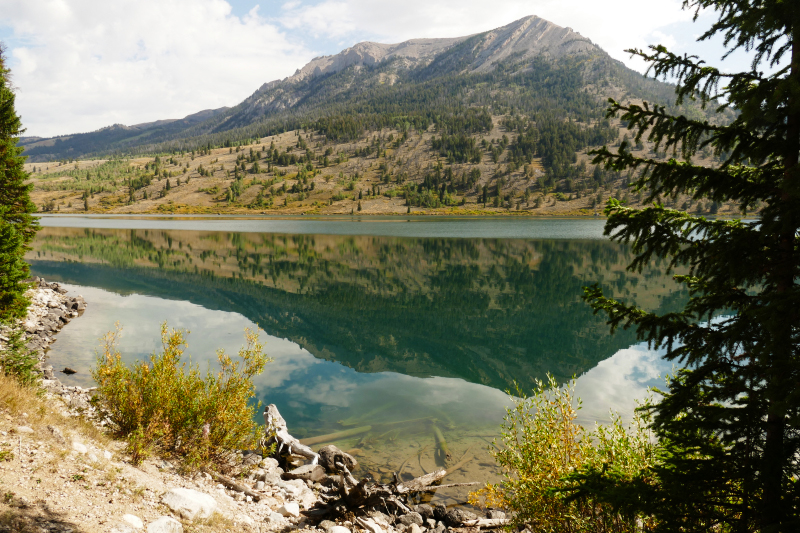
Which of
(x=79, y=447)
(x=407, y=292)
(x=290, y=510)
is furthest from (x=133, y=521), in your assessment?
(x=407, y=292)

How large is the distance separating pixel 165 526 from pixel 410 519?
455cm

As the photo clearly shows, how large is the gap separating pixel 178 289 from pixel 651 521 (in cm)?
3771

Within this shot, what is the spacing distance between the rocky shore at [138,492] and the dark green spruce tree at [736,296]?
16.5 feet

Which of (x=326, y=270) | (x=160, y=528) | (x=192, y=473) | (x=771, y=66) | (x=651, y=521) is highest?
(x=771, y=66)

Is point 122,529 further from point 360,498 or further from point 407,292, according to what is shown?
point 407,292

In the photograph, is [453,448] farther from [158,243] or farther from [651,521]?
[158,243]

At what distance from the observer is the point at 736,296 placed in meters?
4.29

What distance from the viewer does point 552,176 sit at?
189m

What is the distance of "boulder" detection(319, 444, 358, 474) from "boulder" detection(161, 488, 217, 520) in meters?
4.14

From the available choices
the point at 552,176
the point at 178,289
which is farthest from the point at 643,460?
the point at 552,176

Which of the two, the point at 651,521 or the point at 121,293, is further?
the point at 121,293

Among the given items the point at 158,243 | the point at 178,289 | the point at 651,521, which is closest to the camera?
the point at 651,521

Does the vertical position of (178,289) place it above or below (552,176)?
below

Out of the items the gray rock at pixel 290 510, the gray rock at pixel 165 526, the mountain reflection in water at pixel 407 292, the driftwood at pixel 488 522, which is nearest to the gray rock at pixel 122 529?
the gray rock at pixel 165 526
